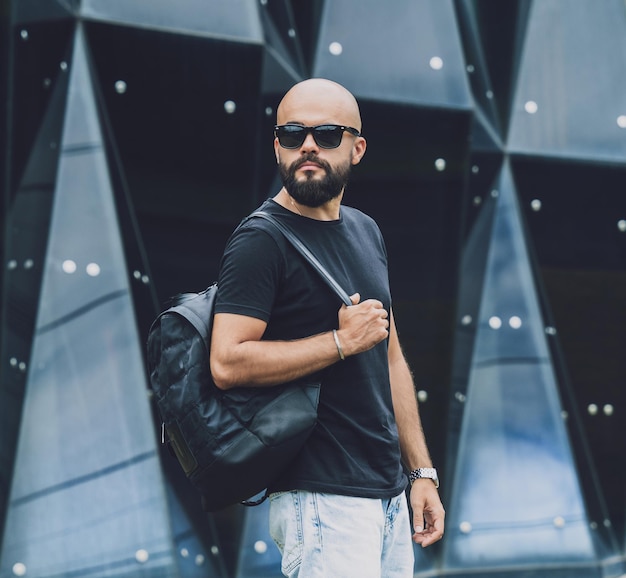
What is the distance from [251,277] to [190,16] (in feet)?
6.66

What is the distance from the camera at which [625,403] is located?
4.93m

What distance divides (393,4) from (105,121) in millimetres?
1246

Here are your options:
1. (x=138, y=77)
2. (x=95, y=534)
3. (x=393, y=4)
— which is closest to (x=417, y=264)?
(x=393, y=4)

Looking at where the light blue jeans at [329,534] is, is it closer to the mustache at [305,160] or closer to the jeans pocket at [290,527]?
the jeans pocket at [290,527]

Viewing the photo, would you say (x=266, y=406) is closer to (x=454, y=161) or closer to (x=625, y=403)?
(x=454, y=161)

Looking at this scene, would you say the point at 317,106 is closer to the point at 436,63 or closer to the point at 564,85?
the point at 436,63

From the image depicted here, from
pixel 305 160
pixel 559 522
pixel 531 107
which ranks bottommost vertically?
pixel 559 522

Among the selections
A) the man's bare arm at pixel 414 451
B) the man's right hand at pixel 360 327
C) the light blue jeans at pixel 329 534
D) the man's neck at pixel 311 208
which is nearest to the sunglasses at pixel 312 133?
the man's neck at pixel 311 208

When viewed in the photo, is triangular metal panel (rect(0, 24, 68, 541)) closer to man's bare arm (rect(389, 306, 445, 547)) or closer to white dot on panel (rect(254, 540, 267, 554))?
white dot on panel (rect(254, 540, 267, 554))

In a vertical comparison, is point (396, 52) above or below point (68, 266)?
above

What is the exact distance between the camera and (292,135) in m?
2.41

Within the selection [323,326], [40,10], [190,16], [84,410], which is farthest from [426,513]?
[40,10]

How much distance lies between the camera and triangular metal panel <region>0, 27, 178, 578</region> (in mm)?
3951

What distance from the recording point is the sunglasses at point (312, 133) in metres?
2.41
